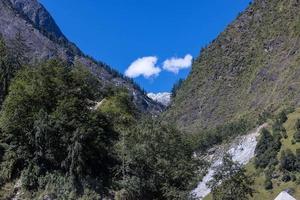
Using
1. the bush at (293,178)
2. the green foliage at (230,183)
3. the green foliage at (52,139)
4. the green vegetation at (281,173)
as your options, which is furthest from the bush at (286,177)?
the green foliage at (52,139)

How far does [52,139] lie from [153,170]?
13.1 m

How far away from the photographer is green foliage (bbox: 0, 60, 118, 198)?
2351 inches

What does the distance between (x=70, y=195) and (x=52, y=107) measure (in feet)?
45.9

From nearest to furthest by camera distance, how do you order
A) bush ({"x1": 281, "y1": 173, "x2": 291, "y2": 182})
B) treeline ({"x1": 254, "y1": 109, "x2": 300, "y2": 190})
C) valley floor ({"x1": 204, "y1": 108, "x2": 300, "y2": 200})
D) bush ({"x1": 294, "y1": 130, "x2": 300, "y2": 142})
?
valley floor ({"x1": 204, "y1": 108, "x2": 300, "y2": 200}), bush ({"x1": 281, "y1": 173, "x2": 291, "y2": 182}), treeline ({"x1": 254, "y1": 109, "x2": 300, "y2": 190}), bush ({"x1": 294, "y1": 130, "x2": 300, "y2": 142})

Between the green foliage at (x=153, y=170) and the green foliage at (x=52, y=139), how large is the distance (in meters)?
3.11

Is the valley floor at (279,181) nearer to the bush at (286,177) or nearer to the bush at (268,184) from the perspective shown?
the bush at (268,184)

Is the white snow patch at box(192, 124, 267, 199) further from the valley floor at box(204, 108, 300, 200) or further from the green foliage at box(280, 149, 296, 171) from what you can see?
the green foliage at box(280, 149, 296, 171)

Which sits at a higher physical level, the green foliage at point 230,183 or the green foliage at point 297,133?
the green foliage at point 297,133

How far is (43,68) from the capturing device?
74.6 metres

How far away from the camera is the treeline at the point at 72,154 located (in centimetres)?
5913

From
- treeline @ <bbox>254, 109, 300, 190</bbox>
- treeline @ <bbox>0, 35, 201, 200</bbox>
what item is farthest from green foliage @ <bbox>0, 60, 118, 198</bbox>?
treeline @ <bbox>254, 109, 300, 190</bbox>

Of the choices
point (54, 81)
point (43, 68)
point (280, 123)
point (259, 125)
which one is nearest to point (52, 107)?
point (54, 81)

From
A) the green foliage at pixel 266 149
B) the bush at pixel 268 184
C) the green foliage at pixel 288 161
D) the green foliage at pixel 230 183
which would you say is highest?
the green foliage at pixel 266 149

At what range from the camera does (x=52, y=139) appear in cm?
6153
